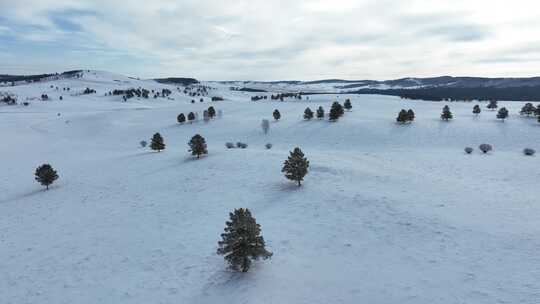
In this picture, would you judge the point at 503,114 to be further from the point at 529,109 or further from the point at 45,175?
the point at 45,175

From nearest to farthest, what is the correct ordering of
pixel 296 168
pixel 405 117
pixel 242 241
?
pixel 242 241, pixel 296 168, pixel 405 117

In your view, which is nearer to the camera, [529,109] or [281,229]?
[281,229]

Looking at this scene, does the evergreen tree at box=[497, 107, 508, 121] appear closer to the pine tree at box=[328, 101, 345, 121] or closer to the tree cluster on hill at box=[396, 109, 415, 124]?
the tree cluster on hill at box=[396, 109, 415, 124]

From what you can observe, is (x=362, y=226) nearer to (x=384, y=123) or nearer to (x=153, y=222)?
(x=153, y=222)

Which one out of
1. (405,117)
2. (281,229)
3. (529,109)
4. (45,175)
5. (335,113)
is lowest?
(281,229)

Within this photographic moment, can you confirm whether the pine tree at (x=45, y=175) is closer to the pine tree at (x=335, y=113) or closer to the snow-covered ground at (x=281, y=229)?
the snow-covered ground at (x=281, y=229)

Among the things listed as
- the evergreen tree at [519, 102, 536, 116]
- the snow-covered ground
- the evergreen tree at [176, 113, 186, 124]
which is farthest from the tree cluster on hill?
the evergreen tree at [176, 113, 186, 124]

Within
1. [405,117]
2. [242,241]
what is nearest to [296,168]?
[242,241]

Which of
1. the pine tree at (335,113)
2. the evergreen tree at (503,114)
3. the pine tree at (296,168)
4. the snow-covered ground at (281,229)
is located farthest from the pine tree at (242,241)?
the evergreen tree at (503,114)

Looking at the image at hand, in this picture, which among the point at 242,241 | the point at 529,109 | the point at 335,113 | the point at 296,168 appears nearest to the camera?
the point at 242,241
